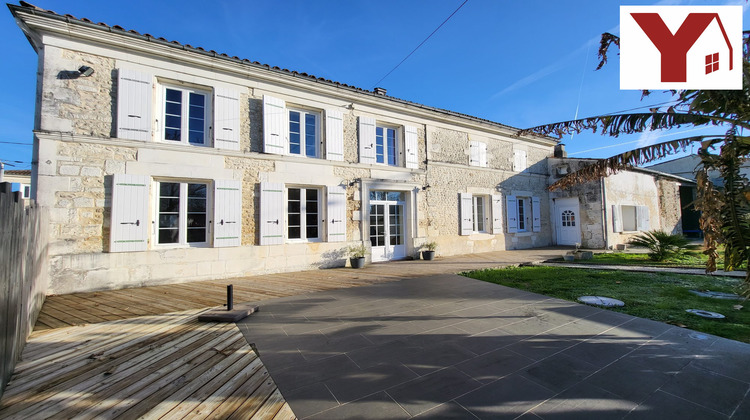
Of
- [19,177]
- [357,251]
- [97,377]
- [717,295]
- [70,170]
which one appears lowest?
[97,377]

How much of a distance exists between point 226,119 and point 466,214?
7674mm

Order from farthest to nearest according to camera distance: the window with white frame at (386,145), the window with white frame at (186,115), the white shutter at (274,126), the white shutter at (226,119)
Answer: the window with white frame at (386,145), the white shutter at (274,126), the white shutter at (226,119), the window with white frame at (186,115)

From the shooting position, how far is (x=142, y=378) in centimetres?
227

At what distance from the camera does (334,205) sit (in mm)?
Answer: 7895

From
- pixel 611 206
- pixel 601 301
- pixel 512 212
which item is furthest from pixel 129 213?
pixel 611 206

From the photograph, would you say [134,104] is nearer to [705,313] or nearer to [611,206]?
[705,313]

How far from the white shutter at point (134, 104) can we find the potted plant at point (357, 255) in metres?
5.08

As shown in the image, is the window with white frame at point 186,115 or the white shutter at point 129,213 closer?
the white shutter at point 129,213

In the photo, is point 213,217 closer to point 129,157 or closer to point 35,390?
point 129,157

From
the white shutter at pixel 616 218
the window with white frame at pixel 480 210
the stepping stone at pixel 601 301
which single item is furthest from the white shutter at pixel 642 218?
the stepping stone at pixel 601 301

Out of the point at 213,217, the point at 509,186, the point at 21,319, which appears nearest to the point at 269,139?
the point at 213,217

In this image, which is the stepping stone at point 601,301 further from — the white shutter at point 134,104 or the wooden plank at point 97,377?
the white shutter at point 134,104

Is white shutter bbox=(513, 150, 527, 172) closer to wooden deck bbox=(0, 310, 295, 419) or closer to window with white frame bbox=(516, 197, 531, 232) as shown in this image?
window with white frame bbox=(516, 197, 531, 232)

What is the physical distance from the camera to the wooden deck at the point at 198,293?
3996 millimetres
